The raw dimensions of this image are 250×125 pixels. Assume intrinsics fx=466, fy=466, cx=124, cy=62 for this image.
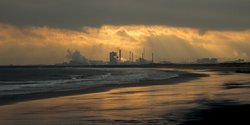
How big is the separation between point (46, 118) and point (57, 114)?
5.61 ft

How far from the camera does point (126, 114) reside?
75.6 ft

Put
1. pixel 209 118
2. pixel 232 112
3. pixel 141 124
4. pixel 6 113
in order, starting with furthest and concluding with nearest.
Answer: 1. pixel 6 113
2. pixel 232 112
3. pixel 209 118
4. pixel 141 124

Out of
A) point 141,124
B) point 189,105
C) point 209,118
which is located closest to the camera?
point 141,124

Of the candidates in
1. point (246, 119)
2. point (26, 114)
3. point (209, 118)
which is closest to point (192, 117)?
point (209, 118)

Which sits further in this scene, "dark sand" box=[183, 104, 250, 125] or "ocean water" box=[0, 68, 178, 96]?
"ocean water" box=[0, 68, 178, 96]

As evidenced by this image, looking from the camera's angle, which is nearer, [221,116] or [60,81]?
[221,116]

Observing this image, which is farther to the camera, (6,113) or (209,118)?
(6,113)

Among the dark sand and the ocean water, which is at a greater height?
the dark sand

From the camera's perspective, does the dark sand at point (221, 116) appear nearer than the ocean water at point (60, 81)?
Yes

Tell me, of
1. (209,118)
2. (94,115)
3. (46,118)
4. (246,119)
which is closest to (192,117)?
(209,118)

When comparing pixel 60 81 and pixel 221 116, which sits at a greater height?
pixel 221 116

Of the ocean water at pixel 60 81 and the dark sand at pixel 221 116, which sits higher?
the dark sand at pixel 221 116

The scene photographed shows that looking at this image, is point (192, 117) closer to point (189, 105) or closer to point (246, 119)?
point (246, 119)

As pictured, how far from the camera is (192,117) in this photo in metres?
21.5
